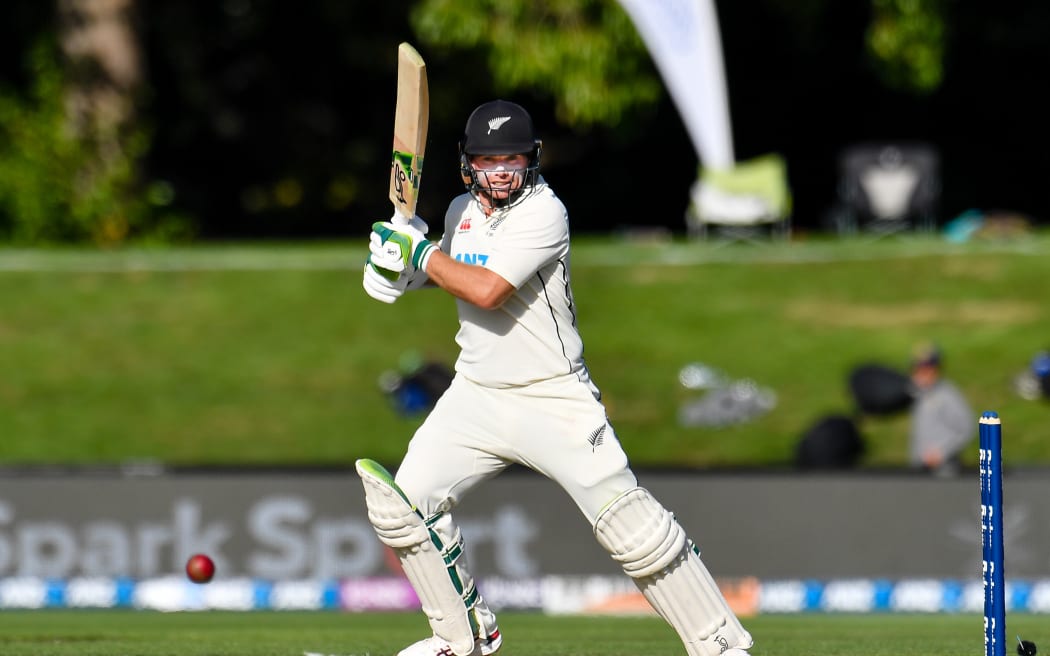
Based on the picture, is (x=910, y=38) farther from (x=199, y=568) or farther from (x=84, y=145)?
(x=199, y=568)

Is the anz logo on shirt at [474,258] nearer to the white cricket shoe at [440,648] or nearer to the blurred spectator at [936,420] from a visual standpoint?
the white cricket shoe at [440,648]

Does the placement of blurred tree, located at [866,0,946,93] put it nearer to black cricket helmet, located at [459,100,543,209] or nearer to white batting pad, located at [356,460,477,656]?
black cricket helmet, located at [459,100,543,209]

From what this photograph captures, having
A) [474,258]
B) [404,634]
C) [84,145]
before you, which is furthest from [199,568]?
[84,145]

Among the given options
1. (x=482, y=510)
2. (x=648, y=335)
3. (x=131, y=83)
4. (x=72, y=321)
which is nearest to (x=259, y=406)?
(x=72, y=321)

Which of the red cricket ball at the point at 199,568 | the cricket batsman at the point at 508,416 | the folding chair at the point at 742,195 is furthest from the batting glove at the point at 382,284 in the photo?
the folding chair at the point at 742,195

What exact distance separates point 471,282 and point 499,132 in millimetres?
493

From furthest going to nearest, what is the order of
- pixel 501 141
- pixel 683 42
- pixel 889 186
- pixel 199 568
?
pixel 889 186 → pixel 683 42 → pixel 199 568 → pixel 501 141

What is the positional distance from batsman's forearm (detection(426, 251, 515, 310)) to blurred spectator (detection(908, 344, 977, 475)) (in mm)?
6319

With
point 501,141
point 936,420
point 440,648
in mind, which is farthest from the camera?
point 936,420

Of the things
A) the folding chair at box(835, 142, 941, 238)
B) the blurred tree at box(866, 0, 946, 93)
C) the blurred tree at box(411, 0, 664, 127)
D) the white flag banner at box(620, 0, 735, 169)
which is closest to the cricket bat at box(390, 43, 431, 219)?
the white flag banner at box(620, 0, 735, 169)

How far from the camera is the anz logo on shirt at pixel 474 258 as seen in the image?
549cm

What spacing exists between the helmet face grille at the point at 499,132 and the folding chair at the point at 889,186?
11826 mm

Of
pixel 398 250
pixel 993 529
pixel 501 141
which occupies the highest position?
pixel 501 141

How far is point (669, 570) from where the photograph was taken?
5445 mm
